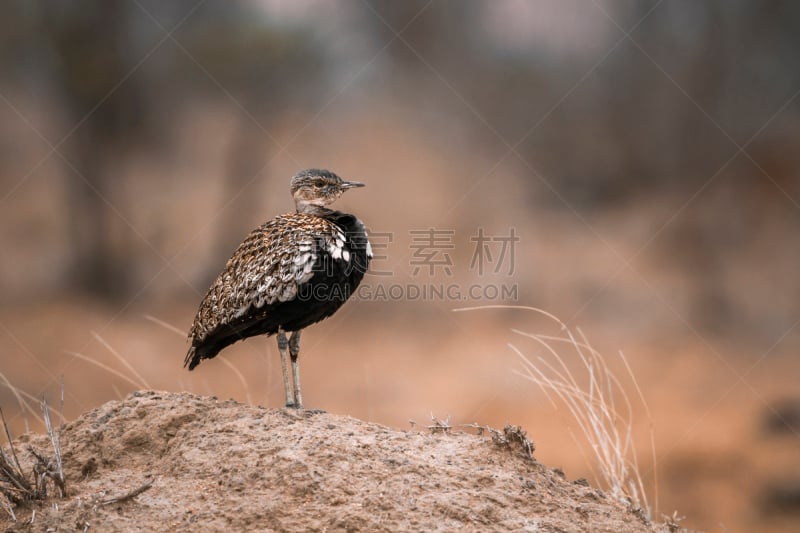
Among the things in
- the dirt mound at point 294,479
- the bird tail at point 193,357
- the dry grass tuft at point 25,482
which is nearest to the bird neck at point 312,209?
the bird tail at point 193,357

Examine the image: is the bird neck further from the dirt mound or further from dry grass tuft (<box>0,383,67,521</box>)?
dry grass tuft (<box>0,383,67,521</box>)

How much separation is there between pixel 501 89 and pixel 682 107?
107 inches

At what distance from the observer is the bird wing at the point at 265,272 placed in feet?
13.9

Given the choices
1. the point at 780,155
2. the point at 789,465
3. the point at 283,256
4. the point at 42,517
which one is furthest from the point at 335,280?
the point at 780,155

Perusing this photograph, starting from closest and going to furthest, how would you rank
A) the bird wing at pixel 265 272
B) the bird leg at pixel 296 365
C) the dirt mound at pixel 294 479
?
the dirt mound at pixel 294 479 < the bird wing at pixel 265 272 < the bird leg at pixel 296 365

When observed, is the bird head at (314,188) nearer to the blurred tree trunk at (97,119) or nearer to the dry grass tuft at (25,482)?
the dry grass tuft at (25,482)

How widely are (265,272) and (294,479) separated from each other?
1.36 metres

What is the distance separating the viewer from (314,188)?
4852 millimetres

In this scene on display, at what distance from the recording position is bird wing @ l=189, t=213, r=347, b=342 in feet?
13.9

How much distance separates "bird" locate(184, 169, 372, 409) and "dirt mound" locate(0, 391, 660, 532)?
22.6 inches

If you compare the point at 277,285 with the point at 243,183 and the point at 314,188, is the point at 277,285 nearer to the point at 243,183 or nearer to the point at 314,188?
the point at 314,188

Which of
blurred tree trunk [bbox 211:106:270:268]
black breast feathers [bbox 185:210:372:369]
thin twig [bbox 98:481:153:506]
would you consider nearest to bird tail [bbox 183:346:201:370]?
black breast feathers [bbox 185:210:372:369]

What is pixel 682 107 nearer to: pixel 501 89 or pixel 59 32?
pixel 501 89

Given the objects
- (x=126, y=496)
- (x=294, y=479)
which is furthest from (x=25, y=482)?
(x=294, y=479)
